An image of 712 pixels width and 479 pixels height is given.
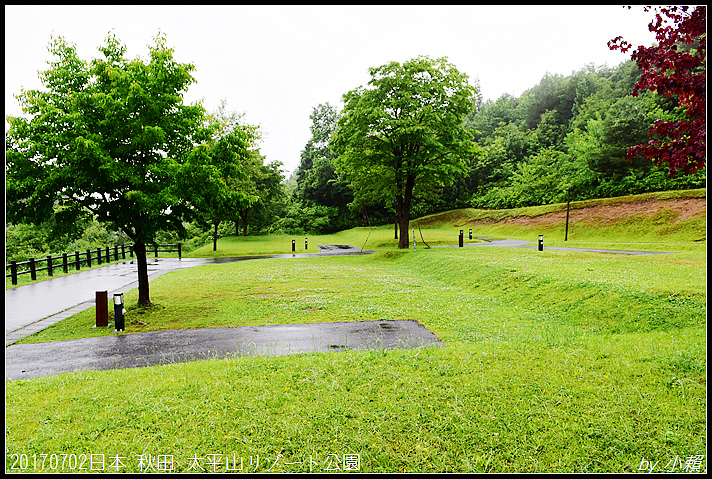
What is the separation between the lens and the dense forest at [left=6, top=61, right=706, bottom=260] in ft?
114

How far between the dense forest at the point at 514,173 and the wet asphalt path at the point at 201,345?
19415 mm

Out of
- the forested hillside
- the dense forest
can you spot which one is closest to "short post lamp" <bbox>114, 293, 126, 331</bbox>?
the forested hillside

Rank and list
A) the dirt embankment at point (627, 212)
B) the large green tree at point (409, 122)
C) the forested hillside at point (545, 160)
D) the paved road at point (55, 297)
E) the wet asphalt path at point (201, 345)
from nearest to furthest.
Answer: the wet asphalt path at point (201, 345)
the paved road at point (55, 297)
the large green tree at point (409, 122)
the dirt embankment at point (627, 212)
the forested hillside at point (545, 160)

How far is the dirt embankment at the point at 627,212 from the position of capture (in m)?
28.0

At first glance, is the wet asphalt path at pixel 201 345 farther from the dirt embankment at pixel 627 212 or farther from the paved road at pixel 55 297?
the dirt embankment at pixel 627 212

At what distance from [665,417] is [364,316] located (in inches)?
233

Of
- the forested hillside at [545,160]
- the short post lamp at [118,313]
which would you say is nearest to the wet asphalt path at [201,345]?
the short post lamp at [118,313]

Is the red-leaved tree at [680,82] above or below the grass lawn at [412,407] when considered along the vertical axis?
above

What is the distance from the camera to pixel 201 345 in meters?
6.86

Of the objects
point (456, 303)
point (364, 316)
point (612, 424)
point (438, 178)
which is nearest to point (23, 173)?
point (364, 316)

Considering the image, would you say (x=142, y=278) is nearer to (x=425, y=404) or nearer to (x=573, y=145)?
(x=425, y=404)

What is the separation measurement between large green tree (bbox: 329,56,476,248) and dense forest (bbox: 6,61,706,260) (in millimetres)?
2635

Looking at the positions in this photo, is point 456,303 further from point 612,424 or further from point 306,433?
point 306,433

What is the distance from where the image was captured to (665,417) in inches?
135
